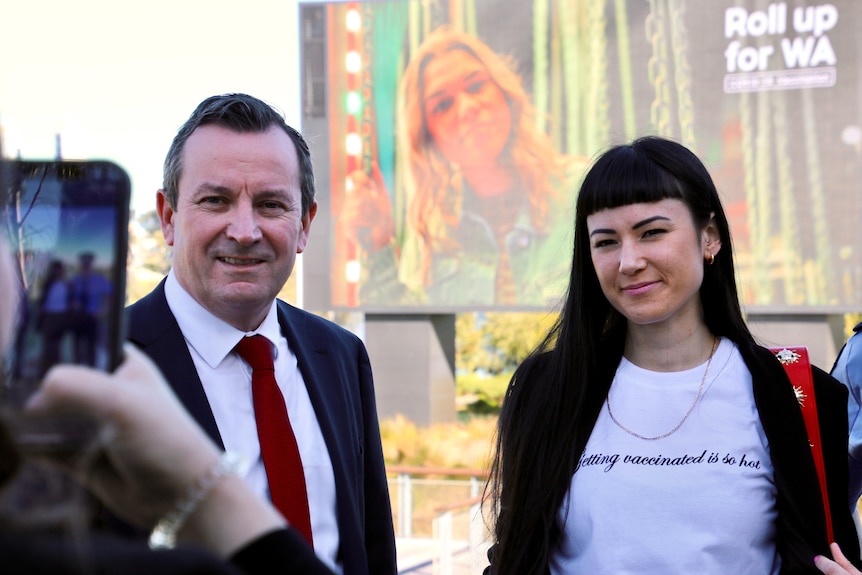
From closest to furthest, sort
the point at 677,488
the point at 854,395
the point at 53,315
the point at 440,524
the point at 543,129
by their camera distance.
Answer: the point at 53,315 < the point at 677,488 < the point at 854,395 < the point at 440,524 < the point at 543,129

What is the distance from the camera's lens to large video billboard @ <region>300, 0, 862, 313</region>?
12477mm

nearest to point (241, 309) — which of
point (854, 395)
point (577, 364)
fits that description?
point (577, 364)

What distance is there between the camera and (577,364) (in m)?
2.15

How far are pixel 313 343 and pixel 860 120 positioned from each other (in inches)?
476

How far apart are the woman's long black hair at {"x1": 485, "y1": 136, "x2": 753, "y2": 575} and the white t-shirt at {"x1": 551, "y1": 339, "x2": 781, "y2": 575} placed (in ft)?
0.17

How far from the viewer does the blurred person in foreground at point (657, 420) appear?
1.85 m

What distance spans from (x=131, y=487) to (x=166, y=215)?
1315mm

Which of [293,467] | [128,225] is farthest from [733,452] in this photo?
[128,225]

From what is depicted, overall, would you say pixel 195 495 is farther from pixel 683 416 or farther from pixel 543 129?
pixel 543 129

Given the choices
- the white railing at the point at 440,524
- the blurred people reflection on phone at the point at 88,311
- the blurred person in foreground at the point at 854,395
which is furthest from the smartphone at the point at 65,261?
the white railing at the point at 440,524

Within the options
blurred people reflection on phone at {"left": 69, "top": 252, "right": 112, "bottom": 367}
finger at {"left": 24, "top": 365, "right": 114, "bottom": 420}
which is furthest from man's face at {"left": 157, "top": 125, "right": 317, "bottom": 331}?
finger at {"left": 24, "top": 365, "right": 114, "bottom": 420}

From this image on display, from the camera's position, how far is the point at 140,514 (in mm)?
709

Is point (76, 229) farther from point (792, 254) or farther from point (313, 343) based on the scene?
point (792, 254)

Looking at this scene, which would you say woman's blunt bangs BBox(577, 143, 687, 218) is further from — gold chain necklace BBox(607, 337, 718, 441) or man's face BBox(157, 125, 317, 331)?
man's face BBox(157, 125, 317, 331)
